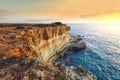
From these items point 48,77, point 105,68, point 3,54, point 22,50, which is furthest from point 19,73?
point 105,68

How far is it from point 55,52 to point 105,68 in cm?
1729

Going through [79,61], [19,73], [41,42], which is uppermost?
[19,73]

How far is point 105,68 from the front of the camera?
3556cm

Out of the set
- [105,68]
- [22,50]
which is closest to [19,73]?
[22,50]

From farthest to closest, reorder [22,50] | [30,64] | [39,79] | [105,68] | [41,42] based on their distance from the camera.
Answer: [105,68], [41,42], [22,50], [30,64], [39,79]

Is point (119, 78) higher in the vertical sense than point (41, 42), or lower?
lower

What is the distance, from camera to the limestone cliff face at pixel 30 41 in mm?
14806

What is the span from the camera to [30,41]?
20.6 metres

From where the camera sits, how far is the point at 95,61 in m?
41.3

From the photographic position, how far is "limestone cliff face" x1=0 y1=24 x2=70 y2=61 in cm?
1481

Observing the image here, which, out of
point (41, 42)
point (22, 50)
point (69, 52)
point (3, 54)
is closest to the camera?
point (3, 54)

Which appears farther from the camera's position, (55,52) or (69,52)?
(69,52)

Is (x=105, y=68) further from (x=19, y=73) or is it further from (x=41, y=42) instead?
(x=19, y=73)

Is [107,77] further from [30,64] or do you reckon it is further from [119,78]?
[30,64]
